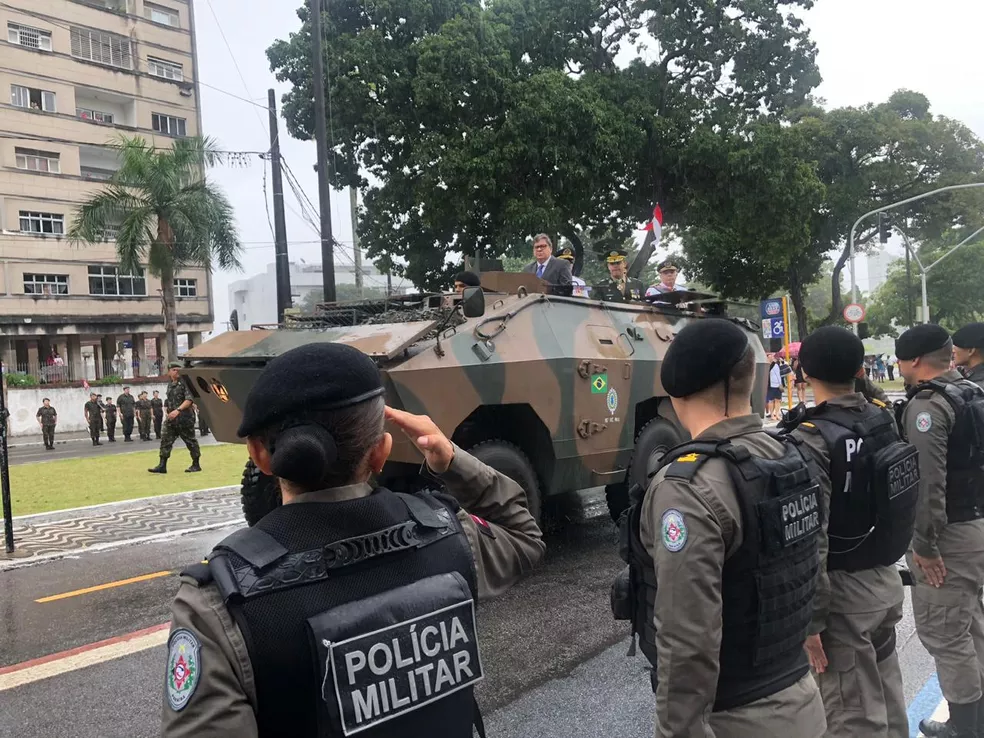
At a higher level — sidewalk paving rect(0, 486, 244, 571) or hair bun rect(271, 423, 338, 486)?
hair bun rect(271, 423, 338, 486)

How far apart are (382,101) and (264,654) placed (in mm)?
18443

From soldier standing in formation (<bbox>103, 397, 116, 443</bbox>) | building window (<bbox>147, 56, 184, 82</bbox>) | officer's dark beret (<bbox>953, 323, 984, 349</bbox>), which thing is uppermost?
building window (<bbox>147, 56, 184, 82</bbox>)

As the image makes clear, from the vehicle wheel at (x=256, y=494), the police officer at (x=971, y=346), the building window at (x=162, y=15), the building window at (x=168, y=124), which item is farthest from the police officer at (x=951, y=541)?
the building window at (x=162, y=15)

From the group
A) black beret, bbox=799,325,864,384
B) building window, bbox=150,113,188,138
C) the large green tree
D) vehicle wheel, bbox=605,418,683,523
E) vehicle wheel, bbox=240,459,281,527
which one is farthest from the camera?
building window, bbox=150,113,188,138

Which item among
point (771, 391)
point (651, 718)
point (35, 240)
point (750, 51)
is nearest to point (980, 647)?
point (651, 718)

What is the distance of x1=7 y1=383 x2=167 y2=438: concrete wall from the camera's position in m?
24.2

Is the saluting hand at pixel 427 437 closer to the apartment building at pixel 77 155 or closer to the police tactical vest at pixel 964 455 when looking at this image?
the police tactical vest at pixel 964 455

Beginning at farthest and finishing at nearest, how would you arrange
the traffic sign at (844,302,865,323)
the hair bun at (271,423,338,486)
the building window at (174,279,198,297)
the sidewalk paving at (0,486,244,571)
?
1. the building window at (174,279,198,297)
2. the traffic sign at (844,302,865,323)
3. the sidewalk paving at (0,486,244,571)
4. the hair bun at (271,423,338,486)

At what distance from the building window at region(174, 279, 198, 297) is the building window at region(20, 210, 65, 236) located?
194 inches

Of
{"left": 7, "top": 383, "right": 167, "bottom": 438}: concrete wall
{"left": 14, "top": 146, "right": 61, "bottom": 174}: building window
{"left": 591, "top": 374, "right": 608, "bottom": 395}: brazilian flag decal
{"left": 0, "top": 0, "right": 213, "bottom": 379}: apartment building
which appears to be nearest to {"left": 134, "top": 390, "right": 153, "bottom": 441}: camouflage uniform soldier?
{"left": 7, "top": 383, "right": 167, "bottom": 438}: concrete wall

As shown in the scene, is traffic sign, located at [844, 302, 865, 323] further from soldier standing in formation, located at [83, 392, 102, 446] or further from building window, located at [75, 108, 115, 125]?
building window, located at [75, 108, 115, 125]

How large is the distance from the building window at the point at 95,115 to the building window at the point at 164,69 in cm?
257

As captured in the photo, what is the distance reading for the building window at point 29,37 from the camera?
3116 cm

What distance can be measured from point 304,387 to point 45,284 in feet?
114
